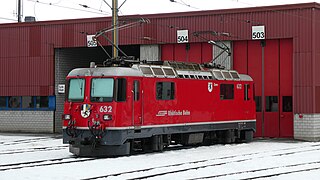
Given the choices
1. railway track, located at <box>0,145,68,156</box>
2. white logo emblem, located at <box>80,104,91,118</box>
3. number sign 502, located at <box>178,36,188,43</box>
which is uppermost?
number sign 502, located at <box>178,36,188,43</box>

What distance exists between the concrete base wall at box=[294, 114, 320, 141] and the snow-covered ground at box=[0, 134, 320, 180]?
2942 mm

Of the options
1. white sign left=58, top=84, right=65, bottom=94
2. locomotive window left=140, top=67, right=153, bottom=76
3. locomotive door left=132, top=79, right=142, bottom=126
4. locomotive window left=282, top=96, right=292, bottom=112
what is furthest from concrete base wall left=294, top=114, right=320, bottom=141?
white sign left=58, top=84, right=65, bottom=94

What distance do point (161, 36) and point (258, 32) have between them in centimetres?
512

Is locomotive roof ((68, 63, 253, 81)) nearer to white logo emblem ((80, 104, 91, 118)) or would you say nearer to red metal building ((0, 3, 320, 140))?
white logo emblem ((80, 104, 91, 118))

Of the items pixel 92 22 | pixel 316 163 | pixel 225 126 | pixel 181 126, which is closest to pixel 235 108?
pixel 225 126

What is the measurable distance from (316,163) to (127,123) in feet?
20.0

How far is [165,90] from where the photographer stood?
73.0 ft

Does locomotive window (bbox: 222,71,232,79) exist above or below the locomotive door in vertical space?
above

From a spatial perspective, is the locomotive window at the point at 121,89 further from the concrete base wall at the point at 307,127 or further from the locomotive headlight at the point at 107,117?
the concrete base wall at the point at 307,127

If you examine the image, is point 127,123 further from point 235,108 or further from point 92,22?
point 92,22

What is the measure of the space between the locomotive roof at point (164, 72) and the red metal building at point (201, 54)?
2771 millimetres

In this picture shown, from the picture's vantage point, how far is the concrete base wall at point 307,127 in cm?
2814

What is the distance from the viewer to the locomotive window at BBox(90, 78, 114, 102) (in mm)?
20109

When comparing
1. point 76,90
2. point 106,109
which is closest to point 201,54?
point 76,90
